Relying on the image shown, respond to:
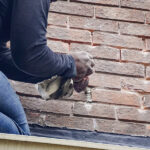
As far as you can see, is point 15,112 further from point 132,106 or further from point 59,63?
point 132,106

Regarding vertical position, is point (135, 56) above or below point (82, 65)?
below

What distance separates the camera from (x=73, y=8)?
2273mm

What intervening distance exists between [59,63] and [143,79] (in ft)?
2.42

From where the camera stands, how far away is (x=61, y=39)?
7.18 feet

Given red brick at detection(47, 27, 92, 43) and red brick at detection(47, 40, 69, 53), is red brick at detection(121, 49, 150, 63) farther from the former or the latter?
red brick at detection(47, 40, 69, 53)

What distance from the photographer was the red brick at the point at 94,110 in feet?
6.75

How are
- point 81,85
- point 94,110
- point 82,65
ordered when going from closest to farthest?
point 82,65, point 81,85, point 94,110

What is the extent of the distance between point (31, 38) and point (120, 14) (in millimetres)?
961

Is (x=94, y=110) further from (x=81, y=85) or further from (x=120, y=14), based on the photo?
(x=120, y=14)

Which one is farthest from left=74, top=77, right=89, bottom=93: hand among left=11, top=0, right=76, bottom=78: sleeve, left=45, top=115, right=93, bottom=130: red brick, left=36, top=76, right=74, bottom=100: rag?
left=11, top=0, right=76, bottom=78: sleeve

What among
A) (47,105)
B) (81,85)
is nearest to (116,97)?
(81,85)

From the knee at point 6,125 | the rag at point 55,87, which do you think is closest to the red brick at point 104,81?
the rag at point 55,87

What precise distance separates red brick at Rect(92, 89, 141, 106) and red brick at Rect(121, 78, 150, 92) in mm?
33

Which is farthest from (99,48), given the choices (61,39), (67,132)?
(67,132)
